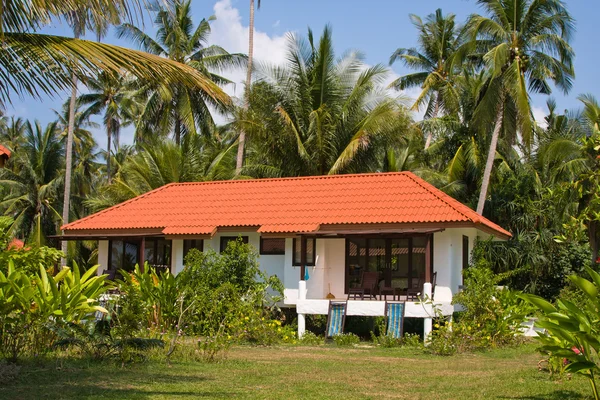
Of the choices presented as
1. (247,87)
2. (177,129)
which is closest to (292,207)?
(247,87)

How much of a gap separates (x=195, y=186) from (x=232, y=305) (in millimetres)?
9326

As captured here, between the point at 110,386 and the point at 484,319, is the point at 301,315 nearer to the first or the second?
the point at 484,319

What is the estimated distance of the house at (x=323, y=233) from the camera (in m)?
19.1

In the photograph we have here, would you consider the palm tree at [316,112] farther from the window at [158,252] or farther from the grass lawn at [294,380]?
the grass lawn at [294,380]

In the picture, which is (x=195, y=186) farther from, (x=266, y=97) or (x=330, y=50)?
(x=330, y=50)

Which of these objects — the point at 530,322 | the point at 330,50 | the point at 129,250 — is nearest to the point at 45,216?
the point at 129,250

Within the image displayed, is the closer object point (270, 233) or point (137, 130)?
point (270, 233)

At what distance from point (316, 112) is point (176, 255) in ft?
27.6

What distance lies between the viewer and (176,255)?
22344mm

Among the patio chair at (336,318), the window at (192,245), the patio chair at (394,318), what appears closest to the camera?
the patio chair at (394,318)

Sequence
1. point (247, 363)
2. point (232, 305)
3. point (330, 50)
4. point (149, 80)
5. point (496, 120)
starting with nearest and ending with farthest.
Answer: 1. point (149, 80)
2. point (247, 363)
3. point (232, 305)
4. point (496, 120)
5. point (330, 50)

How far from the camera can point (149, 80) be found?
698 centimetres

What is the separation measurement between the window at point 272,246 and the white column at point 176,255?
2.58m

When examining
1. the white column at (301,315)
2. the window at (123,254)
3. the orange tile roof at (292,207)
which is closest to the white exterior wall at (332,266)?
the orange tile roof at (292,207)
